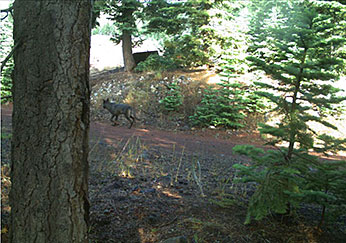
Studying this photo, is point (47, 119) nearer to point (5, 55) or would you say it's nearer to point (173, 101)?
point (173, 101)

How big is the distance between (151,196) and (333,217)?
2.15m

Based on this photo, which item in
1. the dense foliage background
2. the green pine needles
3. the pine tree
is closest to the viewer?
the green pine needles

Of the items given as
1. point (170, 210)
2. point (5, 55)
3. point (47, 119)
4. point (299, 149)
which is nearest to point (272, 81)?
point (299, 149)

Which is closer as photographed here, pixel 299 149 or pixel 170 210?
pixel 299 149

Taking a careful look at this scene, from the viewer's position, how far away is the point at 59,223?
7.13ft

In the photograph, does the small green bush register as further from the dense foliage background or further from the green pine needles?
the green pine needles

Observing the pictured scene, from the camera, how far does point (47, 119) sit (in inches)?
83.6

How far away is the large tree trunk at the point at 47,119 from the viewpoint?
83.0 inches

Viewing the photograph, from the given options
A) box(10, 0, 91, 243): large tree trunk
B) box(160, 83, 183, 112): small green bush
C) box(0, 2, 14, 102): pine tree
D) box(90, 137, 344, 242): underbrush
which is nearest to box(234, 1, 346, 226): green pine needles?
box(90, 137, 344, 242): underbrush

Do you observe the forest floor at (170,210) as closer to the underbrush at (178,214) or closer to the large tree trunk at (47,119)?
the underbrush at (178,214)

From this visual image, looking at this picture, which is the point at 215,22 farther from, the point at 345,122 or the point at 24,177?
the point at 24,177

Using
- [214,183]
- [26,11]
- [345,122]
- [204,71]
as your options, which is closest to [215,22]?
[204,71]

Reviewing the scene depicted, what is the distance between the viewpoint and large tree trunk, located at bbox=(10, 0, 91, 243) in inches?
83.0

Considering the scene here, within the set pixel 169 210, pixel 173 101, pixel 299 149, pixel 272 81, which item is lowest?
pixel 169 210
